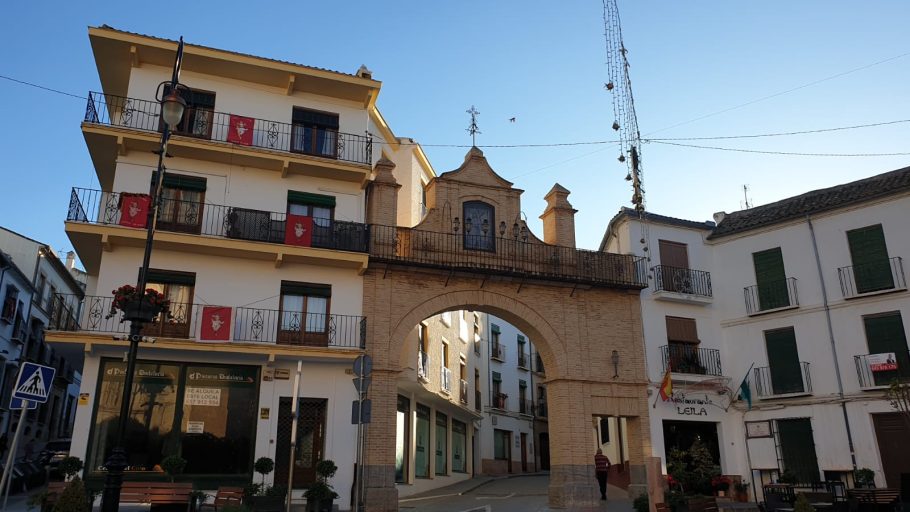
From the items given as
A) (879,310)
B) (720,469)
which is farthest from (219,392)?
(879,310)

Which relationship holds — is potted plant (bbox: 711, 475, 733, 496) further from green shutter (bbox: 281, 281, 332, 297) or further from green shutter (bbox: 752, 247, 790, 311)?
green shutter (bbox: 281, 281, 332, 297)

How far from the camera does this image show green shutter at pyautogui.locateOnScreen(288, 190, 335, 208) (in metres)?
20.2

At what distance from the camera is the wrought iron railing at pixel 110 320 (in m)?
17.2

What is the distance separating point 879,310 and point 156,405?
64.1 ft

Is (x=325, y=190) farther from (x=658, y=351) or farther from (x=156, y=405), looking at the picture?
(x=658, y=351)

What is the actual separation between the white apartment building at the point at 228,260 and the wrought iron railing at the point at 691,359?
9.70 metres

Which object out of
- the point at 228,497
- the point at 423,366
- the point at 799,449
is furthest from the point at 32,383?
the point at 799,449

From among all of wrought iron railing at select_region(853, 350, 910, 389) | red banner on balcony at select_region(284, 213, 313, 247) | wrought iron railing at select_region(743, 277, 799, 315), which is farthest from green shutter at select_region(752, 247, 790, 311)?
red banner on balcony at select_region(284, 213, 313, 247)

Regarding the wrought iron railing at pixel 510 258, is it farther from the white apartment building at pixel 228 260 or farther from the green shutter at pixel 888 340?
the green shutter at pixel 888 340

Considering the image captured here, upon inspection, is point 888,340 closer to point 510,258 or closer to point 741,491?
point 741,491

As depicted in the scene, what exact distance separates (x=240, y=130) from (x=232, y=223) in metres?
2.74

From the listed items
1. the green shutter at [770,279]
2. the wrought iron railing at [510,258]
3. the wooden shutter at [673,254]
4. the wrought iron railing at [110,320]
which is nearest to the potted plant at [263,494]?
the wrought iron railing at [110,320]

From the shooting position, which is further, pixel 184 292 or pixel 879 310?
pixel 879 310

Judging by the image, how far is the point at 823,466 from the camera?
65.4 feet
